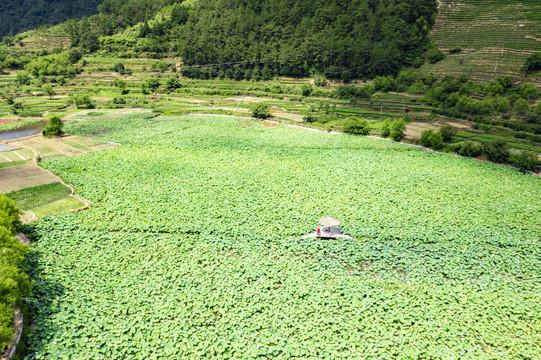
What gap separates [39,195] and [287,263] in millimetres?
19452

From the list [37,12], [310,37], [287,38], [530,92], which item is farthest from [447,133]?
[37,12]

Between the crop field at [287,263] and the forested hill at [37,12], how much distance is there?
153 m

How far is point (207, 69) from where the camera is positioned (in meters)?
73.1

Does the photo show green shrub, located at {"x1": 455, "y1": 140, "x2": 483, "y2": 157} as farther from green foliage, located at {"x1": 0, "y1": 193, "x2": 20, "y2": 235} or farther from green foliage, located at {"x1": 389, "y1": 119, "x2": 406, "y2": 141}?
green foliage, located at {"x1": 0, "y1": 193, "x2": 20, "y2": 235}

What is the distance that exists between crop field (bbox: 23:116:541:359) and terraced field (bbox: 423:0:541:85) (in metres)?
27.9

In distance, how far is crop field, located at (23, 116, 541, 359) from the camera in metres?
12.6

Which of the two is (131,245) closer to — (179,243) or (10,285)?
(179,243)

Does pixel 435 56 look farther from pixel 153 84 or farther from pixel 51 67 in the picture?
pixel 51 67

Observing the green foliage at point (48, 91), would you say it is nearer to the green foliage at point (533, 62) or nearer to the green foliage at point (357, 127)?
the green foliage at point (357, 127)

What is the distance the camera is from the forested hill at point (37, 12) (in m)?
140

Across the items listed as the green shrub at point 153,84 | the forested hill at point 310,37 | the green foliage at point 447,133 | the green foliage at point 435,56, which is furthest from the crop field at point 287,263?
the forested hill at point 310,37

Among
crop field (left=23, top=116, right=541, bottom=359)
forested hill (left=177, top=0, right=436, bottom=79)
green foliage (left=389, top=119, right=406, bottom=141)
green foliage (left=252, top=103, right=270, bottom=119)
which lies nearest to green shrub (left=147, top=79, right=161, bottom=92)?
forested hill (left=177, top=0, right=436, bottom=79)

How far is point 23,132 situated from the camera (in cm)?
4444

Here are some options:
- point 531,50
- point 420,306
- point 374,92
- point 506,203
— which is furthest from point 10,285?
point 531,50
